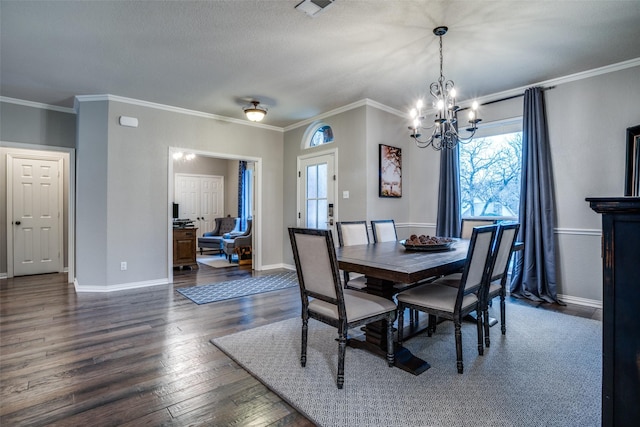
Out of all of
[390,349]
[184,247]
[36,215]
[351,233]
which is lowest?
[390,349]

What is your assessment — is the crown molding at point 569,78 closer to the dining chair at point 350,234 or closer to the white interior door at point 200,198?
the dining chair at point 350,234

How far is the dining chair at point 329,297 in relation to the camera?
1952mm

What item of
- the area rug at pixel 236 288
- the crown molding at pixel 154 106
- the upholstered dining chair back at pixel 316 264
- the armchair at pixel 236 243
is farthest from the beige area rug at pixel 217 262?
the upholstered dining chair back at pixel 316 264

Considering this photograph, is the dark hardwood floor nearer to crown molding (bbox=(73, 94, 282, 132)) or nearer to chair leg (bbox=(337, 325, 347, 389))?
chair leg (bbox=(337, 325, 347, 389))

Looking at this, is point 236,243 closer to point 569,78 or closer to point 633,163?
point 569,78

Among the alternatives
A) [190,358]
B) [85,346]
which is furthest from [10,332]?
[190,358]

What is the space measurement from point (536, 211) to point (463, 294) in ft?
7.76

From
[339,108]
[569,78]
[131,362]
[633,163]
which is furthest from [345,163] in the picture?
[131,362]

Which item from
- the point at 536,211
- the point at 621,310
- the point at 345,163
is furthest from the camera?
the point at 345,163

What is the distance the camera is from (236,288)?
4.43 meters

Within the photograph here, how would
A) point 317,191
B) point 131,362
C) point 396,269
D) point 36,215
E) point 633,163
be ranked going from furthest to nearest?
point 36,215 < point 317,191 < point 633,163 < point 131,362 < point 396,269

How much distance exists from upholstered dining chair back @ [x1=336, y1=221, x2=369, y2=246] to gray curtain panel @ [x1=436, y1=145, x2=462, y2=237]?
5.58 feet

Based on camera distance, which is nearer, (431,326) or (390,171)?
(431,326)

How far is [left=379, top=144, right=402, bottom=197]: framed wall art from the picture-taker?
470 cm
